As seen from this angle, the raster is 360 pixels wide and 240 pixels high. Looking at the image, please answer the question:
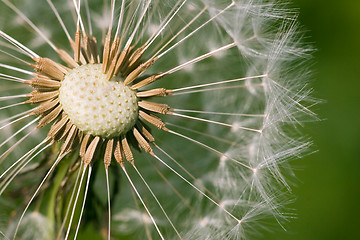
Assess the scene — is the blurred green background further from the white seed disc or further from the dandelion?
the white seed disc

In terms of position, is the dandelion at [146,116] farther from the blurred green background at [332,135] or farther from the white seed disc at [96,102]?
the blurred green background at [332,135]

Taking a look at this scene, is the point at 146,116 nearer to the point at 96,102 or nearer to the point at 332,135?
the point at 96,102

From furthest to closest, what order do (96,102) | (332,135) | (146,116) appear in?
(332,135) < (146,116) < (96,102)

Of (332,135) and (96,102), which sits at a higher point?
(96,102)

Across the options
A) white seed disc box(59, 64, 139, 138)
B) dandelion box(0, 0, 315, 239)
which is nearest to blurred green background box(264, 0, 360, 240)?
dandelion box(0, 0, 315, 239)

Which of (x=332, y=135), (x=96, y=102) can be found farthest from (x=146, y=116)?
(x=332, y=135)

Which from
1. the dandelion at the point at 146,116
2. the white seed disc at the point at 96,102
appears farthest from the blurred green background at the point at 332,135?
the white seed disc at the point at 96,102

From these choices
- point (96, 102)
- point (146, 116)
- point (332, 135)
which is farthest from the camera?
point (332, 135)

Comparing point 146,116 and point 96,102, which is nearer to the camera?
point 96,102

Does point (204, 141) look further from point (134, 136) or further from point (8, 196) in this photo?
point (8, 196)
